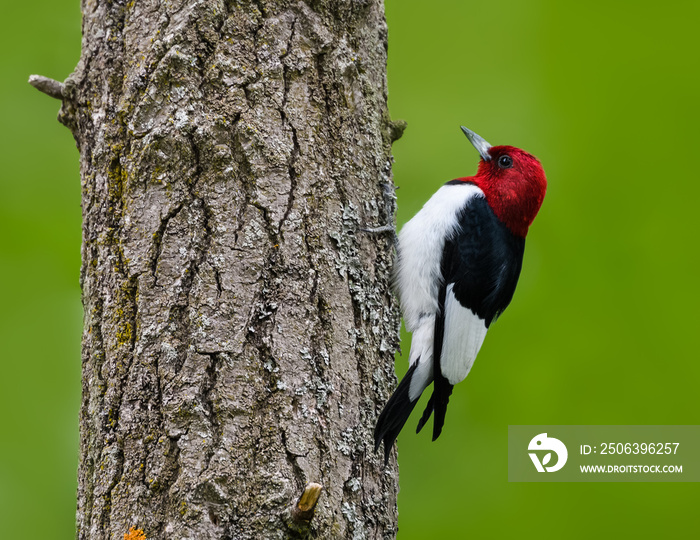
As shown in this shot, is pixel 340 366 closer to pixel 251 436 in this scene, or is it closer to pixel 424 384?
pixel 251 436

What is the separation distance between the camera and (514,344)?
10.8ft

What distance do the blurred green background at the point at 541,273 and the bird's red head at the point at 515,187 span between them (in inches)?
15.8

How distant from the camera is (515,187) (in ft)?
9.83

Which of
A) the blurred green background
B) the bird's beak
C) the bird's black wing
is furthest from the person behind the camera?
the blurred green background

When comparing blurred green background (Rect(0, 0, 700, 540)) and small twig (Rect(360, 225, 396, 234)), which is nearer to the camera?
small twig (Rect(360, 225, 396, 234))

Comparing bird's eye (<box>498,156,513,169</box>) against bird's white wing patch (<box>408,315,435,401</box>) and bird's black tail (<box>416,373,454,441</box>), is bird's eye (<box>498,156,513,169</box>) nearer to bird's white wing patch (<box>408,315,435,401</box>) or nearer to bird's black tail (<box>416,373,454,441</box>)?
bird's white wing patch (<box>408,315,435,401</box>)

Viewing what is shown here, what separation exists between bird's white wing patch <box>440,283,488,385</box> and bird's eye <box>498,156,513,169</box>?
0.68 metres

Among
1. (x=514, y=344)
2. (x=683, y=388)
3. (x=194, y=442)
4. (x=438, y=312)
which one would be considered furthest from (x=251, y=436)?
(x=683, y=388)

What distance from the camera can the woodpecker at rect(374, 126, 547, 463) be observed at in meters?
2.58

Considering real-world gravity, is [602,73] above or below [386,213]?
above

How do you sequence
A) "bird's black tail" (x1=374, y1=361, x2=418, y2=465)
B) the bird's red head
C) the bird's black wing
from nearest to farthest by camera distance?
"bird's black tail" (x1=374, y1=361, x2=418, y2=465) < the bird's black wing < the bird's red head

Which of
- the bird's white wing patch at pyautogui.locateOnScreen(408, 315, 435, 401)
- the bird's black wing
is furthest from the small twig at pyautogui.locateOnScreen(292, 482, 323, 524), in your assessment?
the bird's black wing

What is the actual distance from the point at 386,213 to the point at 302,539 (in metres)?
1.07

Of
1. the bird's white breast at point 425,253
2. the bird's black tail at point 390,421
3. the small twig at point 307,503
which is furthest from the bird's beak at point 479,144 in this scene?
the small twig at point 307,503
